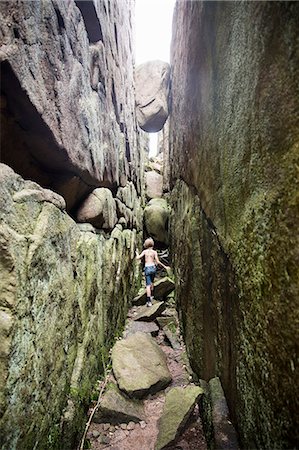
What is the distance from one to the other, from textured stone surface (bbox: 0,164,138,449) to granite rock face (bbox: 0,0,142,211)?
0.34m

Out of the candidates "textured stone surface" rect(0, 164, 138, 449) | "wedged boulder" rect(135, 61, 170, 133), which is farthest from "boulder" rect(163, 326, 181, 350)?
"wedged boulder" rect(135, 61, 170, 133)

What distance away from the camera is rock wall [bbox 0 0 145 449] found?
1422 mm

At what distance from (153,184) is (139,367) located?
9083 mm

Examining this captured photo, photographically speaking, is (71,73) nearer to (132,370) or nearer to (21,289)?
(21,289)

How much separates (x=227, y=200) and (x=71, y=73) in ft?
5.86

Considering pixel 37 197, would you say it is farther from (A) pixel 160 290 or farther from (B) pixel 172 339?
(A) pixel 160 290

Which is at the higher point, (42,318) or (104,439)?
(42,318)

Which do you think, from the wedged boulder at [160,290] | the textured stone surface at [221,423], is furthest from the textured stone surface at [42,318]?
the wedged boulder at [160,290]

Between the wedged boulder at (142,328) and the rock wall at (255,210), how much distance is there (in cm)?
243

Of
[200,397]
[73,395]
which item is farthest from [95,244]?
[200,397]

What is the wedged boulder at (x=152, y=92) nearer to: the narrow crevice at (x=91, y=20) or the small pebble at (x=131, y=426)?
the narrow crevice at (x=91, y=20)

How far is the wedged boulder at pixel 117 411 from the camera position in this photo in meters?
2.73

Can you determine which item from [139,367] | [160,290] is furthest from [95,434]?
[160,290]

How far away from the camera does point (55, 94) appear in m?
1.98
